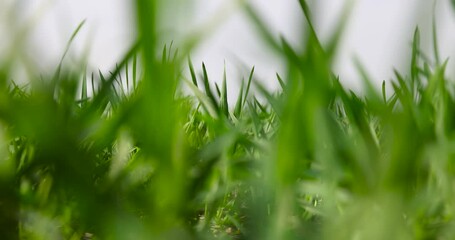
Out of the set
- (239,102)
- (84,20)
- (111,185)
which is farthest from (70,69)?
(239,102)

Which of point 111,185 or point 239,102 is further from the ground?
point 239,102

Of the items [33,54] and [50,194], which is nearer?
[33,54]

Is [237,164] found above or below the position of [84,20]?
below

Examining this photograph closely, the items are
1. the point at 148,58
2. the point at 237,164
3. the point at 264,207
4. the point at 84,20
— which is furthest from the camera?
the point at 84,20

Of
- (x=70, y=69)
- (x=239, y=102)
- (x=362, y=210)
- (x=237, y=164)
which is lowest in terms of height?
(x=362, y=210)

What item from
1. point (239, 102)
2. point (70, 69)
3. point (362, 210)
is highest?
point (239, 102)

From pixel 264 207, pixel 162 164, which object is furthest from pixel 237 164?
pixel 162 164

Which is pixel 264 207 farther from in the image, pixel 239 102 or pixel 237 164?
pixel 239 102

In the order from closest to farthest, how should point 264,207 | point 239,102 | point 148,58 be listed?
point 148,58, point 264,207, point 239,102

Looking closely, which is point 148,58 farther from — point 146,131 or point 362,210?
point 362,210
